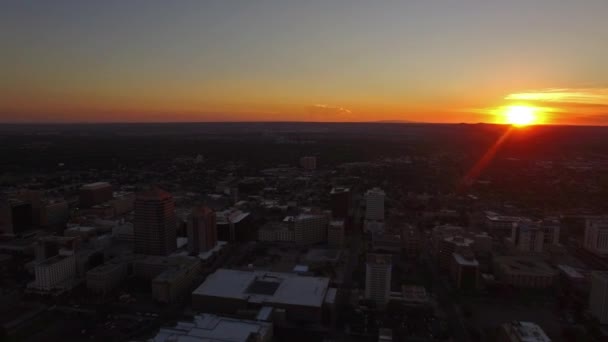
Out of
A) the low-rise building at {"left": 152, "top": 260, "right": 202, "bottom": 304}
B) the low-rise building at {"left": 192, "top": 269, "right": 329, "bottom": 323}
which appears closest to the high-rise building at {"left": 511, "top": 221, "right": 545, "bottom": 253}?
the low-rise building at {"left": 192, "top": 269, "right": 329, "bottom": 323}

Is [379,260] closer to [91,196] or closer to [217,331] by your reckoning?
[217,331]

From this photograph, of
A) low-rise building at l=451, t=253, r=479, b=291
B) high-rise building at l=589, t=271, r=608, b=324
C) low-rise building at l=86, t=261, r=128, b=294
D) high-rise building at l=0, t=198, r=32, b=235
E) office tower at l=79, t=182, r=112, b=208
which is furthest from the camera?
office tower at l=79, t=182, r=112, b=208

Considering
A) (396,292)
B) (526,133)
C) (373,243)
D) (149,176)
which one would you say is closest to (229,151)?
(149,176)

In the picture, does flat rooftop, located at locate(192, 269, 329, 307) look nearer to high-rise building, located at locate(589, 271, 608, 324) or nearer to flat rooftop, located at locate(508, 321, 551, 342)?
flat rooftop, located at locate(508, 321, 551, 342)

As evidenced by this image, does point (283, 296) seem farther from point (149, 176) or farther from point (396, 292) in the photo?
point (149, 176)

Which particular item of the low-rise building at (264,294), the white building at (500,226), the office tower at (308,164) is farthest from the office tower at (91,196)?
the white building at (500,226)

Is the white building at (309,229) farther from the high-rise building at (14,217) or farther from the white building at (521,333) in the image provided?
the high-rise building at (14,217)

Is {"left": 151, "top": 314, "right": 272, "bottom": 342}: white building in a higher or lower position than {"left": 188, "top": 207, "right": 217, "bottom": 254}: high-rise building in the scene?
lower
